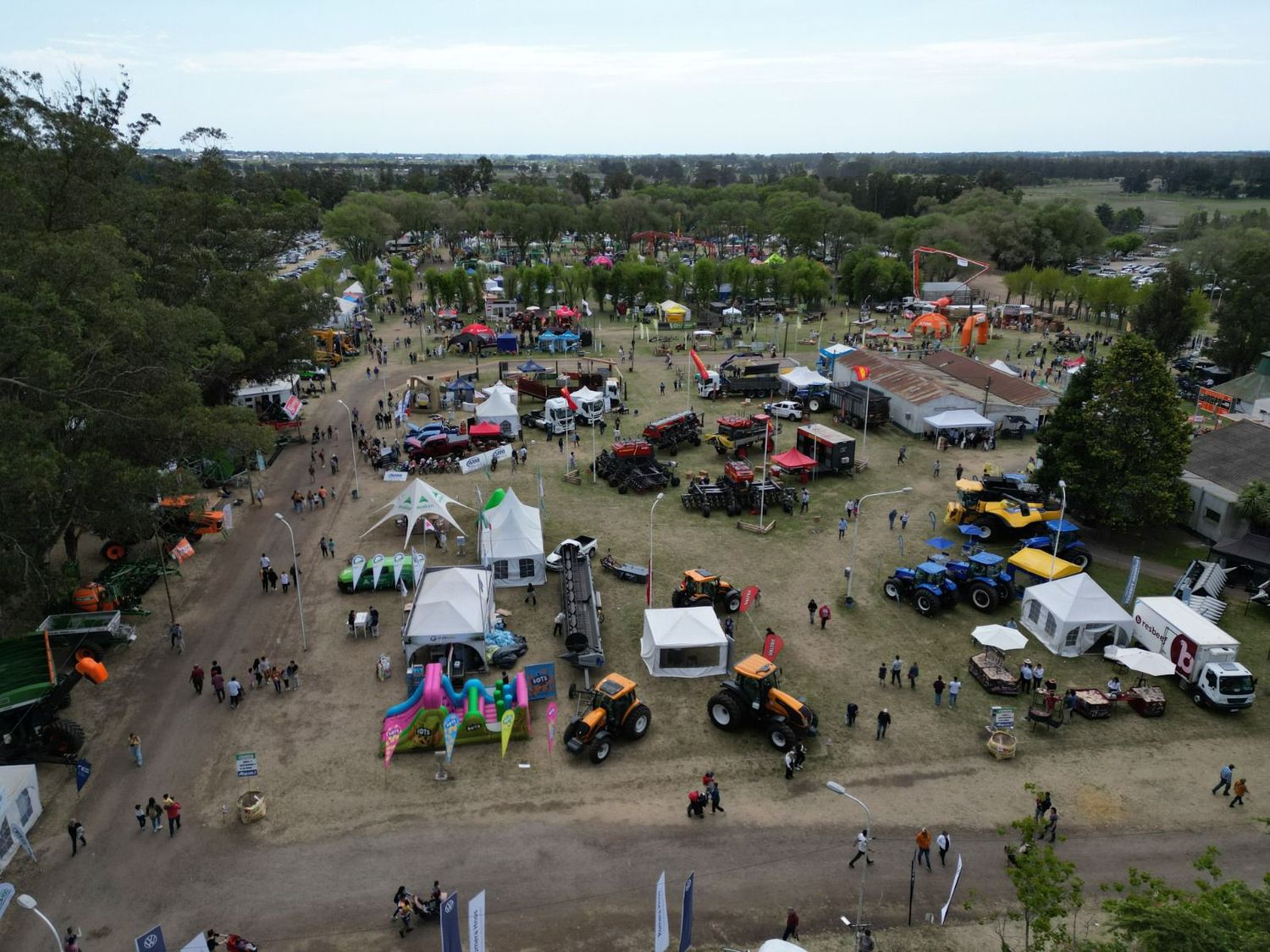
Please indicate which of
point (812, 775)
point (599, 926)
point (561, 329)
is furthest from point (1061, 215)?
point (599, 926)

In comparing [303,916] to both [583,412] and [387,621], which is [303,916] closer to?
[387,621]

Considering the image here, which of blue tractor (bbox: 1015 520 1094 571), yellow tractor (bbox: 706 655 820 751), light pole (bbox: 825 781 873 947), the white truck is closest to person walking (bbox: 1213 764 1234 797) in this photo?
the white truck

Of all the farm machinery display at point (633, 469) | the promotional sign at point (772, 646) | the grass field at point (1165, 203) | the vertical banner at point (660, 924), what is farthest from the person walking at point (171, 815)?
the grass field at point (1165, 203)

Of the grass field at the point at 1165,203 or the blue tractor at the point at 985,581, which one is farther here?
the grass field at the point at 1165,203

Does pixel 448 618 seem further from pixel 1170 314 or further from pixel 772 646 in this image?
pixel 1170 314

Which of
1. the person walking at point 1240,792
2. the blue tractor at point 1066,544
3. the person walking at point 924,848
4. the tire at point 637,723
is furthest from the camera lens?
the blue tractor at point 1066,544

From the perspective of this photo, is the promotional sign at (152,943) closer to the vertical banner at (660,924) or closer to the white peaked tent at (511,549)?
the vertical banner at (660,924)

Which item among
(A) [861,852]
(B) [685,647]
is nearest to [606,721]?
(B) [685,647]
